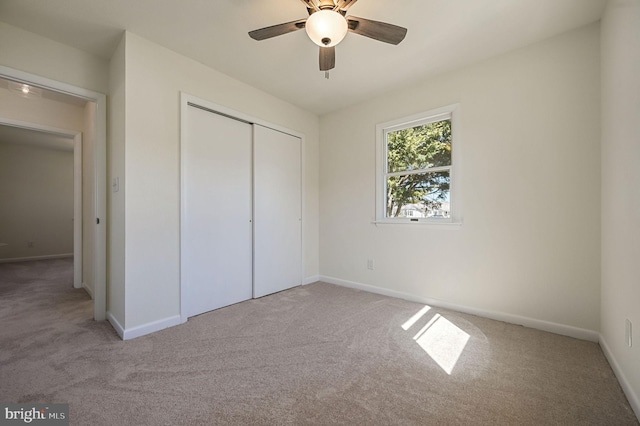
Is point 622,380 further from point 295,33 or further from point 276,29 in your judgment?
point 295,33

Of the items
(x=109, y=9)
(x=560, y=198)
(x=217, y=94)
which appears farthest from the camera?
(x=217, y=94)

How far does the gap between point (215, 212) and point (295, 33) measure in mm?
1853

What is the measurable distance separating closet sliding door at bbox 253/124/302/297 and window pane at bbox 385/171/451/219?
1.28m

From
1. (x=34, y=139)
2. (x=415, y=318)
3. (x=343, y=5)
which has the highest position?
(x=34, y=139)

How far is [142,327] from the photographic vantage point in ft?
7.37

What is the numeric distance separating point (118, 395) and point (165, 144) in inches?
74.9

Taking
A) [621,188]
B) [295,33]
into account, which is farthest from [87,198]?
[621,188]

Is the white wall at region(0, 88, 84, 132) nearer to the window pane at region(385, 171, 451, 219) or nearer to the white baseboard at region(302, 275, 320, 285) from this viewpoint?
the white baseboard at region(302, 275, 320, 285)

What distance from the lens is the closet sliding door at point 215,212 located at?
263 centimetres

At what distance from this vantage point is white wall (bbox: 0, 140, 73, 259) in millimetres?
5691

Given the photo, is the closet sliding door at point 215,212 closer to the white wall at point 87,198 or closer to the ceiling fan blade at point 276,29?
the ceiling fan blade at point 276,29

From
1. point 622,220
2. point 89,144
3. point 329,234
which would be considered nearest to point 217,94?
point 89,144

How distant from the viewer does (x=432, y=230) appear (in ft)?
9.69

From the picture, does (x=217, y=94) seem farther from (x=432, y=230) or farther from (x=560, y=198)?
(x=560, y=198)
